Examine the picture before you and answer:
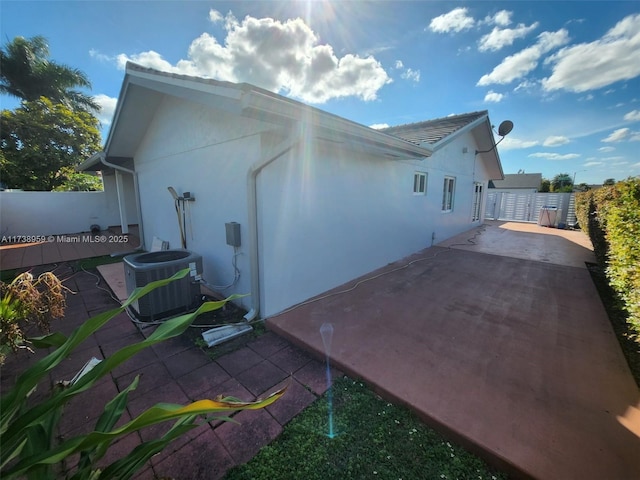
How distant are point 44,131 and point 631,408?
24.4m

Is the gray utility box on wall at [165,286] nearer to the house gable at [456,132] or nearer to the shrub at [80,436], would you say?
the shrub at [80,436]

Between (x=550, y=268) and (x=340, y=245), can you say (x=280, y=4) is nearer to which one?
(x=340, y=245)

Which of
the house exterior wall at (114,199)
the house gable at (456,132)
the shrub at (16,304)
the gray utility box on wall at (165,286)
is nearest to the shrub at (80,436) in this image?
the shrub at (16,304)

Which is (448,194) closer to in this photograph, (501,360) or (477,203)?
(477,203)

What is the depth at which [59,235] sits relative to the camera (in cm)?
1116

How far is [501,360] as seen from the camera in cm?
296

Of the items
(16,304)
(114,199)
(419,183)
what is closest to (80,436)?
(16,304)

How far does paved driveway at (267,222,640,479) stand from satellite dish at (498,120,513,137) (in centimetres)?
602

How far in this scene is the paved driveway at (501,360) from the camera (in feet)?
6.42

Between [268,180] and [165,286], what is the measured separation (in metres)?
2.26

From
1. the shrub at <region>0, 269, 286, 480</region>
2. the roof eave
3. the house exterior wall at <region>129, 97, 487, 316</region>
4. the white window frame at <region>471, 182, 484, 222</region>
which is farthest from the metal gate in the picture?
the shrub at <region>0, 269, 286, 480</region>

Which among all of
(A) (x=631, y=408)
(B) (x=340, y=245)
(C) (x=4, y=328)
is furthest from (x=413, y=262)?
(C) (x=4, y=328)

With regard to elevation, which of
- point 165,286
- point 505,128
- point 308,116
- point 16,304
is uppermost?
point 505,128

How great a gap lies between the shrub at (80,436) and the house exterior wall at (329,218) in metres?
2.58
